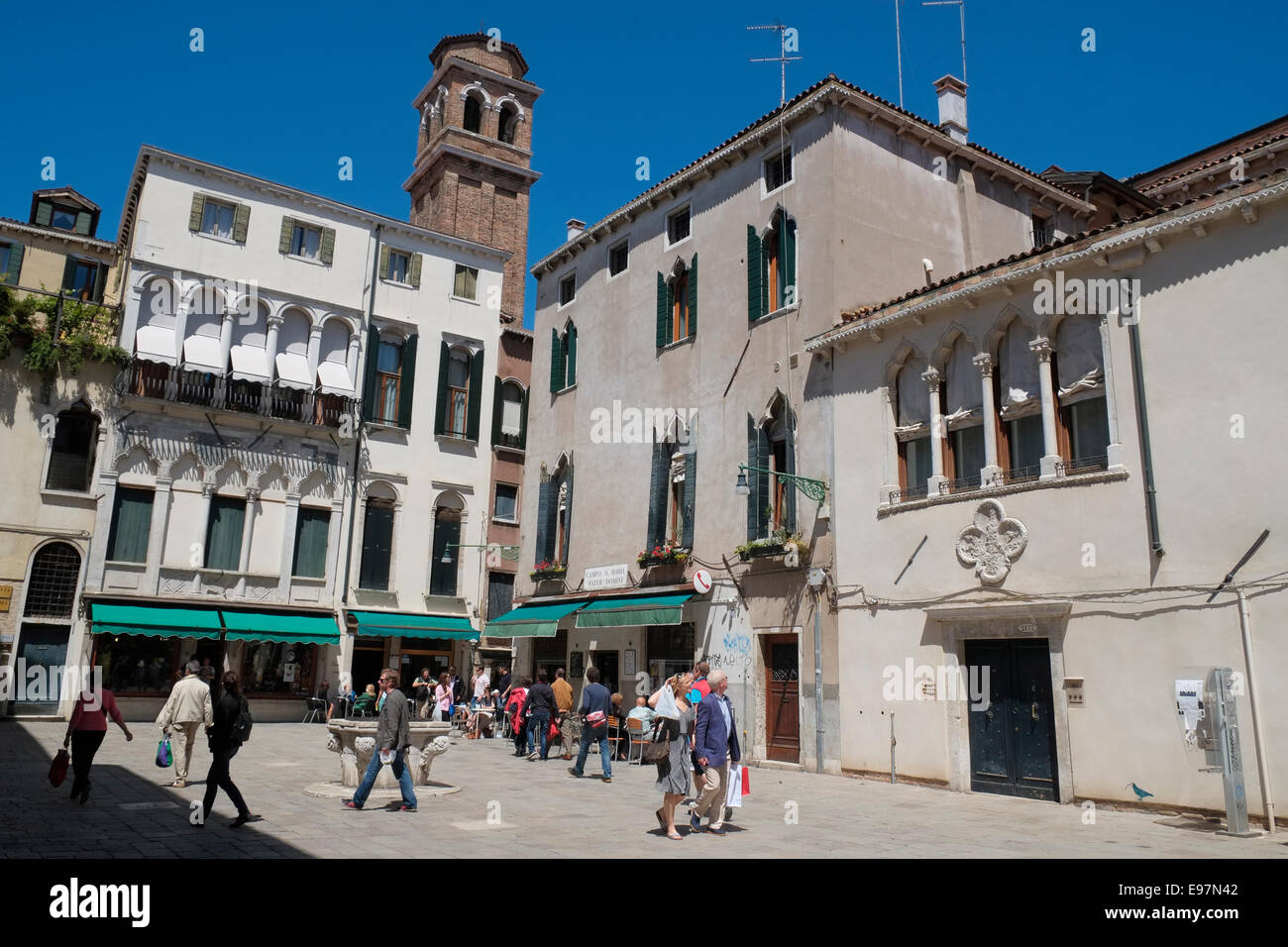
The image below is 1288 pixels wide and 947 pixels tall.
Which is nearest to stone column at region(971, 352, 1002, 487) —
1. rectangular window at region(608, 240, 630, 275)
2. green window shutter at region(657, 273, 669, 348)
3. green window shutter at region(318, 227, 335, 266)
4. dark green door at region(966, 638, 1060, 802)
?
dark green door at region(966, 638, 1060, 802)

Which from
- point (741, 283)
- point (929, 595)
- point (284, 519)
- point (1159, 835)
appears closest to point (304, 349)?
point (284, 519)

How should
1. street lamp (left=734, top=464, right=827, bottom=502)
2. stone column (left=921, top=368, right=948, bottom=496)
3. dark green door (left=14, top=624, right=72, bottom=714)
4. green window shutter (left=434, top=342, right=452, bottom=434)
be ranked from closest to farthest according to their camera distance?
stone column (left=921, top=368, right=948, bottom=496) < street lamp (left=734, top=464, right=827, bottom=502) < dark green door (left=14, top=624, right=72, bottom=714) < green window shutter (left=434, top=342, right=452, bottom=434)

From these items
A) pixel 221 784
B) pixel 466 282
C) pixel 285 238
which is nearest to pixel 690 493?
pixel 221 784

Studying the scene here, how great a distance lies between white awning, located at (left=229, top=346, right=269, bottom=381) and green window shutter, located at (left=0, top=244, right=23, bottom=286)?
5.66 m

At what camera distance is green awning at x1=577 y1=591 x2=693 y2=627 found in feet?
62.6

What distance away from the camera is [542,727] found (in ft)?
58.1

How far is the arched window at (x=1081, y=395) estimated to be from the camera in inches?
520

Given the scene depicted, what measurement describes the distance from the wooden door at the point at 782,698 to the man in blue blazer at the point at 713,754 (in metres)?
7.20

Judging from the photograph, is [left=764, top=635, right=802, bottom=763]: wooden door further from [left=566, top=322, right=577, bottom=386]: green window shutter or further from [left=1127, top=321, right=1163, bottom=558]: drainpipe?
[left=566, top=322, right=577, bottom=386]: green window shutter

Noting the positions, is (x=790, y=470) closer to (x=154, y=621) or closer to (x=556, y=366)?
(x=556, y=366)

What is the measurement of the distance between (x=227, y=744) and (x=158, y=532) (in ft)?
57.3

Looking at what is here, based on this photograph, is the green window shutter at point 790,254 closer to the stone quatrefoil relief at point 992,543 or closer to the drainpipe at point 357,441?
the stone quatrefoil relief at point 992,543
